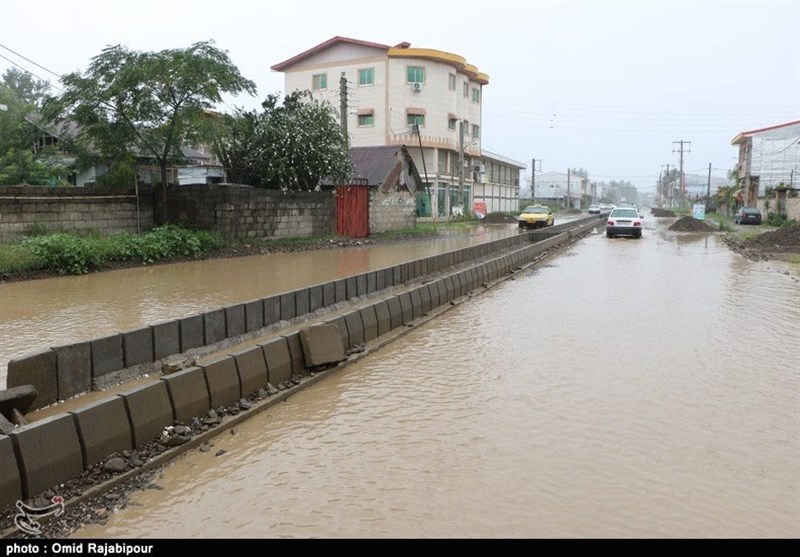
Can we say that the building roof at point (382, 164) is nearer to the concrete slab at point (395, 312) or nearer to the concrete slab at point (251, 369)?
the concrete slab at point (395, 312)

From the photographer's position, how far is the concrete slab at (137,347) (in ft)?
22.5

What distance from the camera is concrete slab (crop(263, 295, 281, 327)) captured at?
9.33 meters

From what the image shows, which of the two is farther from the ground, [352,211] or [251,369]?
[352,211]

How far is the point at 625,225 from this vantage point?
1240 inches

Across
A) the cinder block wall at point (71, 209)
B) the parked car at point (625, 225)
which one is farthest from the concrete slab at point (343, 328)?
the parked car at point (625, 225)

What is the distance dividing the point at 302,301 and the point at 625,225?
24.8m

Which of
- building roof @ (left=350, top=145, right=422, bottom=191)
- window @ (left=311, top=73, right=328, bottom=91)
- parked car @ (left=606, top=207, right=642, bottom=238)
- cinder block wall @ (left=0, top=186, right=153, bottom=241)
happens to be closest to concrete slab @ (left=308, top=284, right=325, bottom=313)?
cinder block wall @ (left=0, top=186, right=153, bottom=241)

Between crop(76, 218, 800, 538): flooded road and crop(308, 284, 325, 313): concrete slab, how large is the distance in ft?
5.92

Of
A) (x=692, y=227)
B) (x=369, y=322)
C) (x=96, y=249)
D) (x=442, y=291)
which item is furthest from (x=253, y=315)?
(x=692, y=227)

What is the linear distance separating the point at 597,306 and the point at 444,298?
2.85 metres

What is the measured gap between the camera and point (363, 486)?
15.0ft

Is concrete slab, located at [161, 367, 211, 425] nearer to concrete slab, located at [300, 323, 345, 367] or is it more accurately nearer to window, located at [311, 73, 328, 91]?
concrete slab, located at [300, 323, 345, 367]

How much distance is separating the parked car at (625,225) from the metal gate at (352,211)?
12.3 m

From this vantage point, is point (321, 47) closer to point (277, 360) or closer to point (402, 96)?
point (402, 96)
